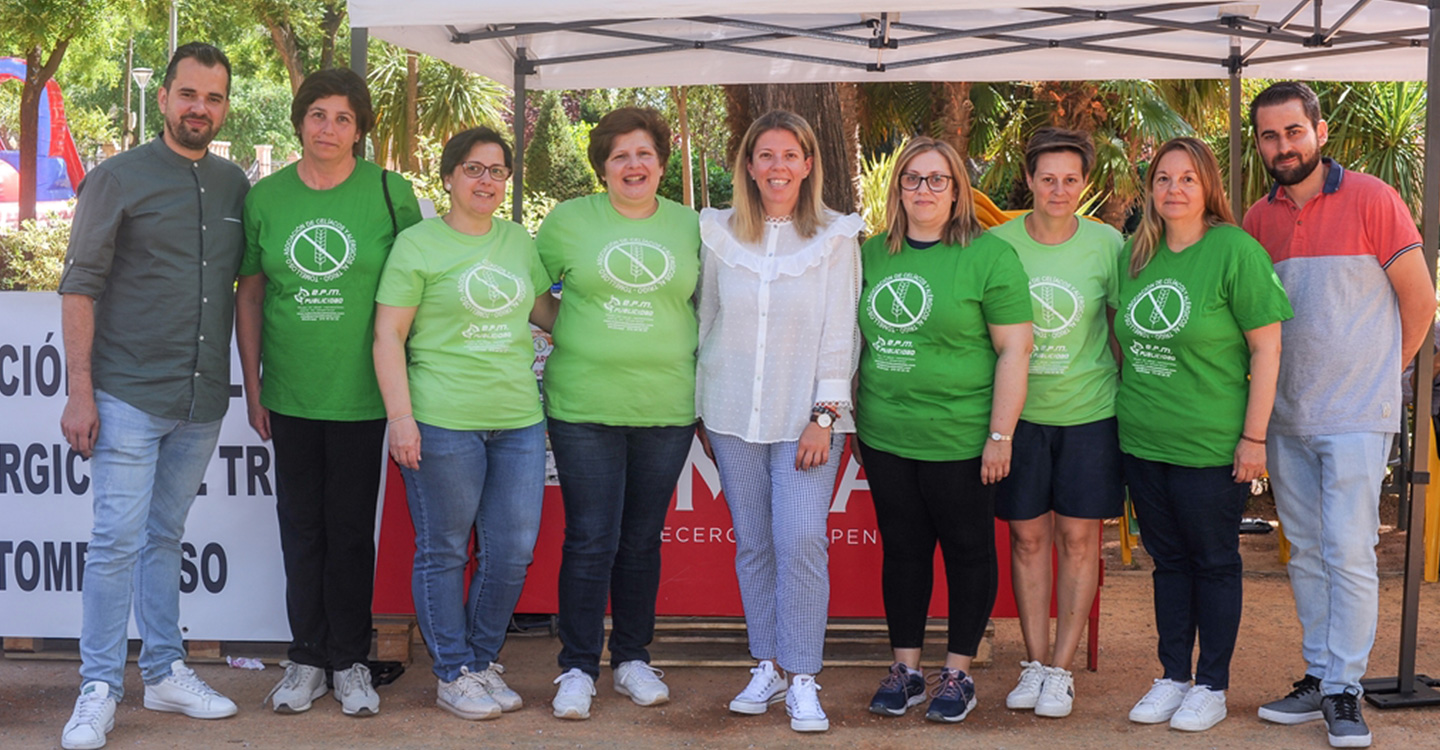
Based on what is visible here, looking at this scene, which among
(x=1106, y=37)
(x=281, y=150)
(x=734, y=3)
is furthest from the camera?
(x=281, y=150)

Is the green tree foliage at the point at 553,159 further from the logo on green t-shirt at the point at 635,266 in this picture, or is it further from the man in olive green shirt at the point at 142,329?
the logo on green t-shirt at the point at 635,266

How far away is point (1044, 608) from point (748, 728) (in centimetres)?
101

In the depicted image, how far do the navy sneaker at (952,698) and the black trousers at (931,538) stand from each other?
82 mm

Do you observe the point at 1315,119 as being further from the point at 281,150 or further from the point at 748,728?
the point at 281,150

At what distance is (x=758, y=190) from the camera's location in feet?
12.4

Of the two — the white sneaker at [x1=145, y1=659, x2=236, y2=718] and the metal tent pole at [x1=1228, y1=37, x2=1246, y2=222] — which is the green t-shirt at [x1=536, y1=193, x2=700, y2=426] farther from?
the metal tent pole at [x1=1228, y1=37, x2=1246, y2=222]

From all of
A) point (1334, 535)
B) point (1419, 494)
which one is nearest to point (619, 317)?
point (1334, 535)

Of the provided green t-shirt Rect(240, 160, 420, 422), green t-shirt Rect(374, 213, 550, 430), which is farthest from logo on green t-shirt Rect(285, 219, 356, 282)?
green t-shirt Rect(374, 213, 550, 430)

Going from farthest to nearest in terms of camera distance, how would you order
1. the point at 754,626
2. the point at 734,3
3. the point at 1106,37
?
1. the point at 1106,37
2. the point at 754,626
3. the point at 734,3

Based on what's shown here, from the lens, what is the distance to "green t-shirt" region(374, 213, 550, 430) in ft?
11.9

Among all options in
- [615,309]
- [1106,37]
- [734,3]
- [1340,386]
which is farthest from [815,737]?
[1106,37]

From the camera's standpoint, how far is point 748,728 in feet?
12.6

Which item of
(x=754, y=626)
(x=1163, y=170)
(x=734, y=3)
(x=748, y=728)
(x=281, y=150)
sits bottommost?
(x=748, y=728)

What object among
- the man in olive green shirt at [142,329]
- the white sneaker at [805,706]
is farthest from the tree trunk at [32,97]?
the white sneaker at [805,706]
